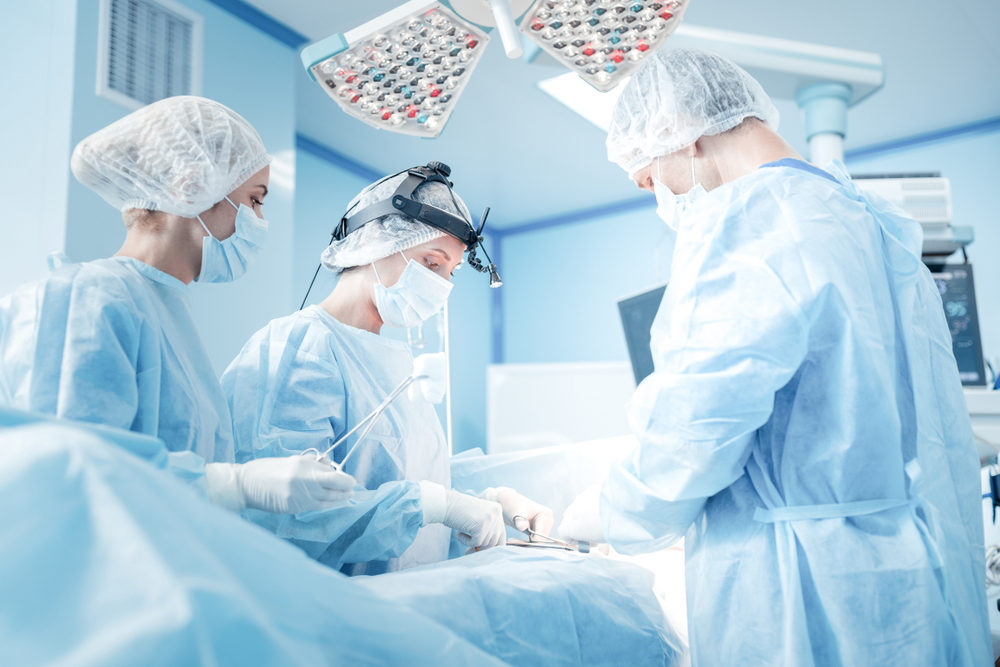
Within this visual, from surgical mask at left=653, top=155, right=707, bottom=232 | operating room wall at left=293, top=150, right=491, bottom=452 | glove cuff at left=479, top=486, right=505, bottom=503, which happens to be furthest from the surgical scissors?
operating room wall at left=293, top=150, right=491, bottom=452

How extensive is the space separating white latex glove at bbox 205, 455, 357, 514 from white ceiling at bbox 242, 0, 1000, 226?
206 centimetres

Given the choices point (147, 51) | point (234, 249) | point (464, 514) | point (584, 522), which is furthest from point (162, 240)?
point (147, 51)

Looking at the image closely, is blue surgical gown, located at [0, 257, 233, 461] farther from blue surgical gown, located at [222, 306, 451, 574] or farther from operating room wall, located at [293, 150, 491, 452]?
operating room wall, located at [293, 150, 491, 452]

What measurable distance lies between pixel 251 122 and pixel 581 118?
1619 mm

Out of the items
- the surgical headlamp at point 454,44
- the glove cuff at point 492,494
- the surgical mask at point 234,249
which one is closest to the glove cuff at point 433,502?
the glove cuff at point 492,494

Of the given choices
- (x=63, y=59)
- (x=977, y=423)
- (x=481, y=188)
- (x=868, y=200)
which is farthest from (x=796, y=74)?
(x=481, y=188)

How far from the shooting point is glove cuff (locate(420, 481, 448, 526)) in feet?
3.75

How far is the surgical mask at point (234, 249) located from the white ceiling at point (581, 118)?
1.58 metres

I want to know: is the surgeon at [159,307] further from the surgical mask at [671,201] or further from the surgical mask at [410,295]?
the surgical mask at [671,201]

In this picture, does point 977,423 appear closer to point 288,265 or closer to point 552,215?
point 288,265

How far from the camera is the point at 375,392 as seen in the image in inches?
56.0

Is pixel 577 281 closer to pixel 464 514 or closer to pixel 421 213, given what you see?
pixel 421 213

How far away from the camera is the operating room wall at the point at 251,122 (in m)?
1.94

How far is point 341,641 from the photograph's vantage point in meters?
0.55
